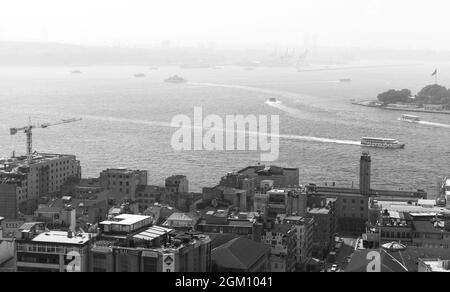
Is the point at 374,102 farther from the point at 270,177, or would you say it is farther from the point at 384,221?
the point at 384,221

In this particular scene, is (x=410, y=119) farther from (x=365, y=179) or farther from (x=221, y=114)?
(x=365, y=179)

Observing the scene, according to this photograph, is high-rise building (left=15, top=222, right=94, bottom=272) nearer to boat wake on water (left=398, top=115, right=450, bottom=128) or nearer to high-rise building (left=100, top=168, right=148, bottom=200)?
high-rise building (left=100, top=168, right=148, bottom=200)

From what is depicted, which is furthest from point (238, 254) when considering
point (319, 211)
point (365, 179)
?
point (365, 179)

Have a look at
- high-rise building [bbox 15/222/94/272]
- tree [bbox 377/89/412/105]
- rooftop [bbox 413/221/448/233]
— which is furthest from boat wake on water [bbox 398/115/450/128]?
high-rise building [bbox 15/222/94/272]

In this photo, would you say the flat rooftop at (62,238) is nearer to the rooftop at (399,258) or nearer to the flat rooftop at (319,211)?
the rooftop at (399,258)

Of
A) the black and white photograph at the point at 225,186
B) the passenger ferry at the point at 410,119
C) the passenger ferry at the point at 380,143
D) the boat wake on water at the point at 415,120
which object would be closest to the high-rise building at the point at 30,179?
the black and white photograph at the point at 225,186

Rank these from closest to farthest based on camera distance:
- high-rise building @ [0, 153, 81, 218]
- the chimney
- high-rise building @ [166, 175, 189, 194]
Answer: high-rise building @ [0, 153, 81, 218], high-rise building @ [166, 175, 189, 194], the chimney
